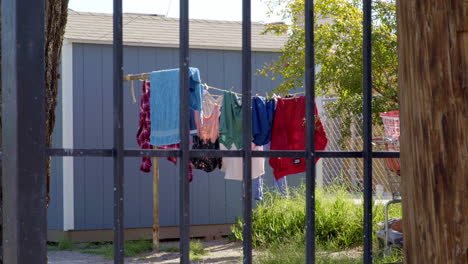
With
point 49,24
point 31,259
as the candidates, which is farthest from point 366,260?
point 49,24

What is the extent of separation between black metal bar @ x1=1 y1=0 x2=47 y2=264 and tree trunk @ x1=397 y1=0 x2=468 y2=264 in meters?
0.99

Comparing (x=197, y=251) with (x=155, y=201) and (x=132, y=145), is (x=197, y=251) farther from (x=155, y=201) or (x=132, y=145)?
(x=132, y=145)

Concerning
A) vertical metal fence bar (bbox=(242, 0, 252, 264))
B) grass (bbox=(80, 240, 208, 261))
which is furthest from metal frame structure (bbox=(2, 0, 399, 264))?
grass (bbox=(80, 240, 208, 261))

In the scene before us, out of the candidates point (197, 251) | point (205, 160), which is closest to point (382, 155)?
point (205, 160)

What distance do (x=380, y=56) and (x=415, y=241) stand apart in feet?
16.0

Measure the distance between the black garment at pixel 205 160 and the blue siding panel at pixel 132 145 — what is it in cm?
Result: 182

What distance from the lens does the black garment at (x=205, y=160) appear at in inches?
286

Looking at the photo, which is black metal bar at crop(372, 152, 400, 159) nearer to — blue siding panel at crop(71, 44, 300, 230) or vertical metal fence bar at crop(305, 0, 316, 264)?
vertical metal fence bar at crop(305, 0, 316, 264)

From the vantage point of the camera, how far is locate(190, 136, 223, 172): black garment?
7273mm

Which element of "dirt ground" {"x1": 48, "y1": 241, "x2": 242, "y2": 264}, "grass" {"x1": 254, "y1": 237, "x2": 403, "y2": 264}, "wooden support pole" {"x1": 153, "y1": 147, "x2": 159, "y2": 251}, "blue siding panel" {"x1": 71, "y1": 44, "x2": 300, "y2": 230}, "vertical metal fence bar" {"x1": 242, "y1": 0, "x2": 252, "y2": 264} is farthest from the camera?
"blue siding panel" {"x1": 71, "y1": 44, "x2": 300, "y2": 230}

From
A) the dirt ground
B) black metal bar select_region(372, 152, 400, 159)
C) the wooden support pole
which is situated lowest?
the dirt ground

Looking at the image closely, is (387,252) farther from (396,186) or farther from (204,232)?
(204,232)

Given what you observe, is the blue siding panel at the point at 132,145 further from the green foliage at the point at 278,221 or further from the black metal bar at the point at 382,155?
the black metal bar at the point at 382,155

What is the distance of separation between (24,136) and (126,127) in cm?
732
